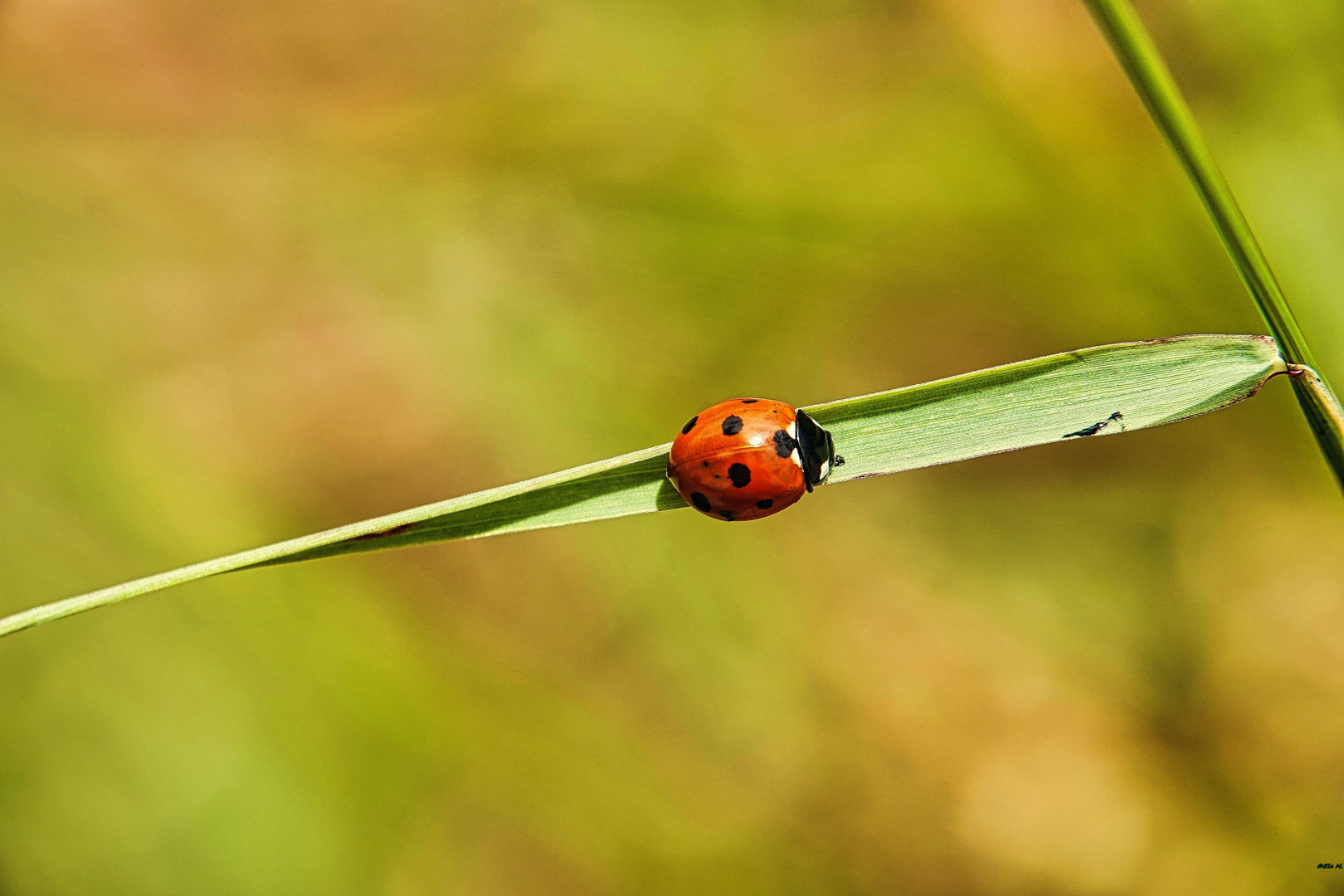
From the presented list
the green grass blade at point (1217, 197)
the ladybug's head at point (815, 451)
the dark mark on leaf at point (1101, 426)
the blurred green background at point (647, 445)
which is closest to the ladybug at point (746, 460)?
the ladybug's head at point (815, 451)

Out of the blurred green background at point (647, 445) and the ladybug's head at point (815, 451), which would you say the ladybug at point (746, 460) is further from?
the blurred green background at point (647, 445)

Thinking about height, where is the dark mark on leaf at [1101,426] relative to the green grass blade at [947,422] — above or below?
below

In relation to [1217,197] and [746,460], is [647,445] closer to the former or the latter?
[746,460]

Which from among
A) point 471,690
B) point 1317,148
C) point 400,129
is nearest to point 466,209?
point 400,129

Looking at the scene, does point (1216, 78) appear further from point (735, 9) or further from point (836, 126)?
point (735, 9)

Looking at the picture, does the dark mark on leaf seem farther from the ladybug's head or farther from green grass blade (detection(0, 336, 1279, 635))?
the ladybug's head

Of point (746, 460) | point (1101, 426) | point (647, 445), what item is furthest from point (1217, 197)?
point (647, 445)

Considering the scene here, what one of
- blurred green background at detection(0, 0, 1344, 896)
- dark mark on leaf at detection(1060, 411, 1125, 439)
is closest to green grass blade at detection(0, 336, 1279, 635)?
dark mark on leaf at detection(1060, 411, 1125, 439)
